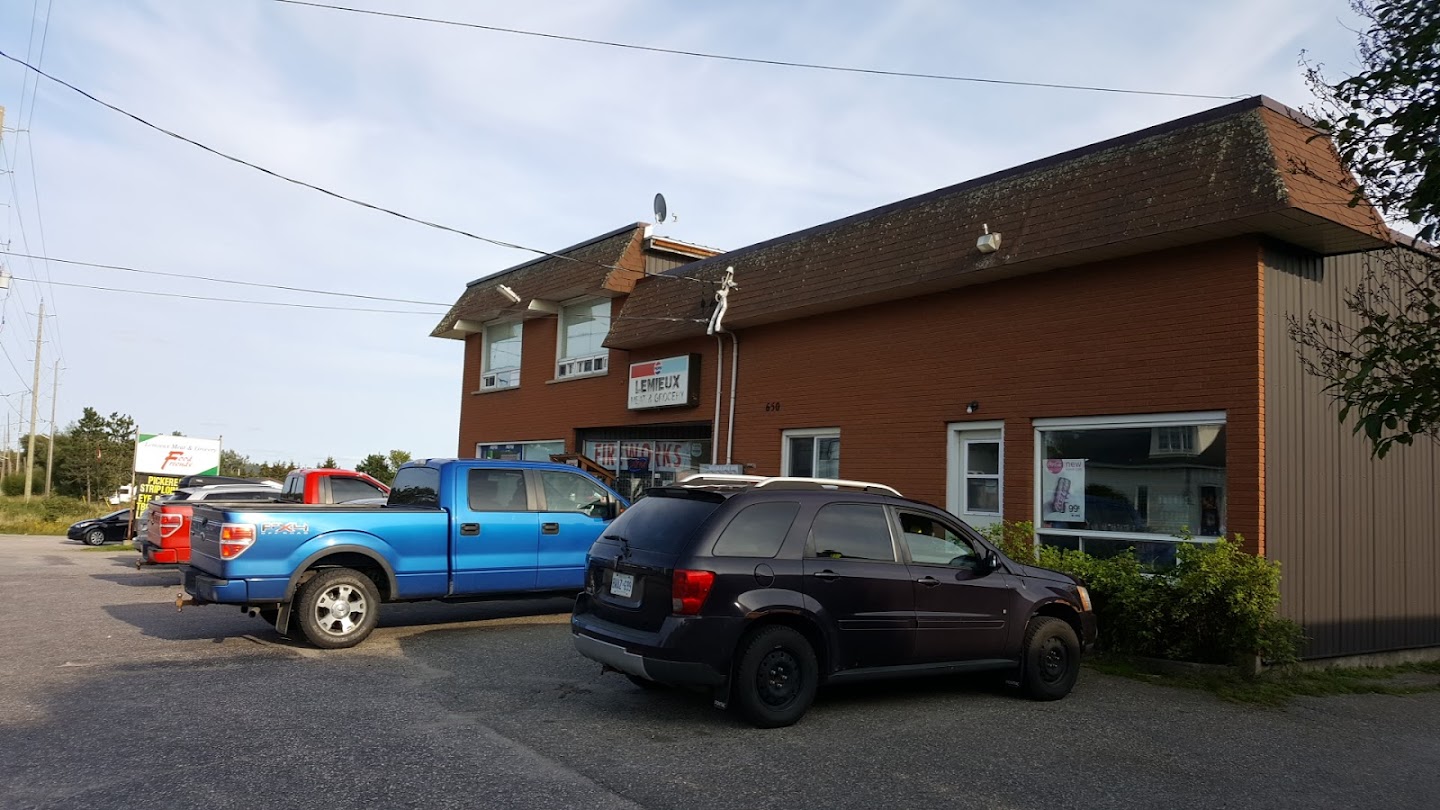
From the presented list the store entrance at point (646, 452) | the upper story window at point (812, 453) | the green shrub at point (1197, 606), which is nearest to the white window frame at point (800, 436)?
the upper story window at point (812, 453)

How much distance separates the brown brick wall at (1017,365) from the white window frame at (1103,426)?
93 millimetres

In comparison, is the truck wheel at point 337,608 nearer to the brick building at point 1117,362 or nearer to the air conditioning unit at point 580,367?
the brick building at point 1117,362

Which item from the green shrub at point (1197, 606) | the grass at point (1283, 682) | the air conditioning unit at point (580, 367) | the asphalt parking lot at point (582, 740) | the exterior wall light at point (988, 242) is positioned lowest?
the asphalt parking lot at point (582, 740)

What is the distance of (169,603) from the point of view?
43.1ft

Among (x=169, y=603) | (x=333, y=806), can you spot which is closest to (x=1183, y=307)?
(x=333, y=806)

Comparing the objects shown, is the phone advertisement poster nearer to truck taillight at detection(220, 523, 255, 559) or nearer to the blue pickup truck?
the blue pickup truck

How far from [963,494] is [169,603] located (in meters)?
10.3

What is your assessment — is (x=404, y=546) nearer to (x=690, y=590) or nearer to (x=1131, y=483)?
(x=690, y=590)

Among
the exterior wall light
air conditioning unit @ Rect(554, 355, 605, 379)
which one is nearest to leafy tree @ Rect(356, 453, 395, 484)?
air conditioning unit @ Rect(554, 355, 605, 379)

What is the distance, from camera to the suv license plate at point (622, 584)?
7.30 metres

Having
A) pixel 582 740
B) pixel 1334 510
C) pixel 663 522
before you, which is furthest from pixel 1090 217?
pixel 582 740

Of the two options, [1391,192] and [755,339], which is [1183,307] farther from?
[755,339]

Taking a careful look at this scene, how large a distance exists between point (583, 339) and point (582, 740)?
15003mm

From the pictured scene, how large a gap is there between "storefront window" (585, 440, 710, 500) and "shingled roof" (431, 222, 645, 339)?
9.97ft
